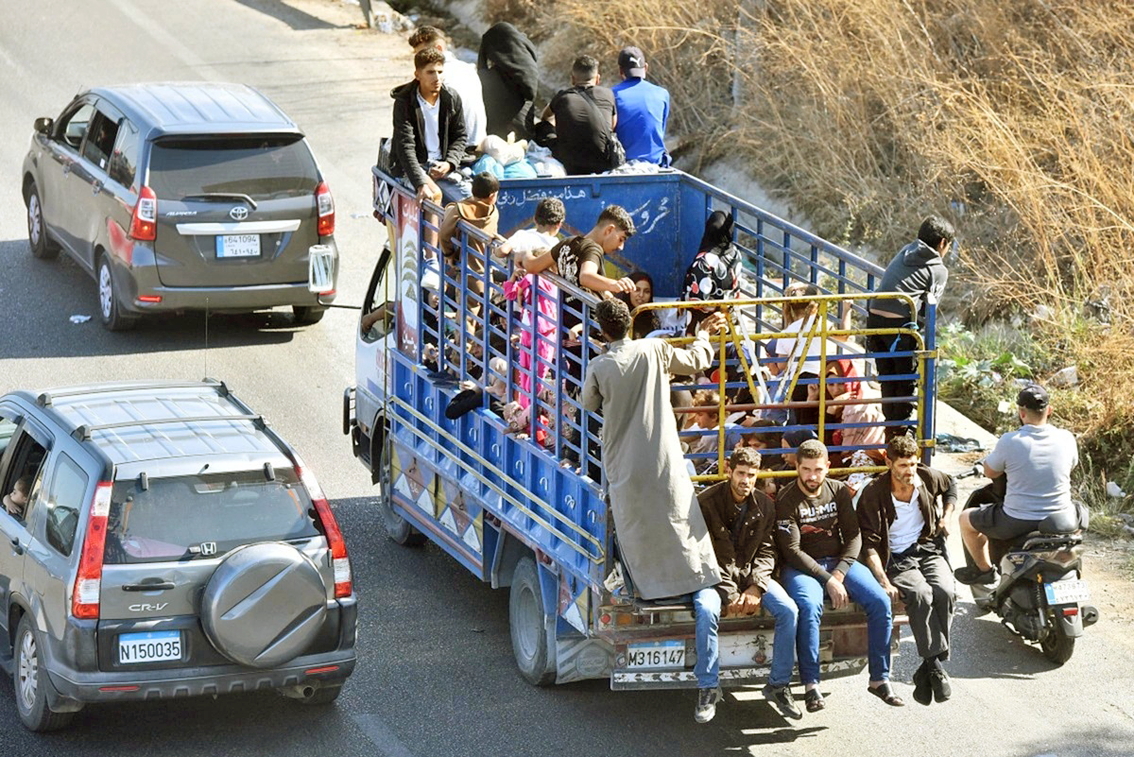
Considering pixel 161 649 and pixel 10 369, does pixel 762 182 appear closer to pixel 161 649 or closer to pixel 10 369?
pixel 10 369

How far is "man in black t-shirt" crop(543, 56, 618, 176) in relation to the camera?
11703mm

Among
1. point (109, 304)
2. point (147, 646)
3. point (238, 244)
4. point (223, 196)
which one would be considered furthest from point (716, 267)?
point (109, 304)

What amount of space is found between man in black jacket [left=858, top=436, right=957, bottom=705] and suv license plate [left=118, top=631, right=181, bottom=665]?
11.0 ft

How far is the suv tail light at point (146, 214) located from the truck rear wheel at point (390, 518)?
365 centimetres

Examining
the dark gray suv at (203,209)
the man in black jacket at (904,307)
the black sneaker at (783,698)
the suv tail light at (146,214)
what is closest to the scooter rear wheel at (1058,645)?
the man in black jacket at (904,307)

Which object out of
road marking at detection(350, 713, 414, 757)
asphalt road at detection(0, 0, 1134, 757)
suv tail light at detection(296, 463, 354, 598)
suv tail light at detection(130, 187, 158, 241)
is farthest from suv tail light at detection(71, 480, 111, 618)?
suv tail light at detection(130, 187, 158, 241)

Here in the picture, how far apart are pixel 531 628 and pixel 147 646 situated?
86.0 inches

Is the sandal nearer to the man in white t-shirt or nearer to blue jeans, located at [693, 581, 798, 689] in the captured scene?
blue jeans, located at [693, 581, 798, 689]

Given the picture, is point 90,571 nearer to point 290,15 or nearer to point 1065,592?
point 1065,592

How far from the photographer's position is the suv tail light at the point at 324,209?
13969 millimetres

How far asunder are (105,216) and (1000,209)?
25.3 ft

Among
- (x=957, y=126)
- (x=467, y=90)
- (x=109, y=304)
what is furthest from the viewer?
(x=957, y=126)

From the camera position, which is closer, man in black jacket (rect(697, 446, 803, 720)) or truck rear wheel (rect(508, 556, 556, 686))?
man in black jacket (rect(697, 446, 803, 720))

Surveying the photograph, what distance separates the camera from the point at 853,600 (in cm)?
812
